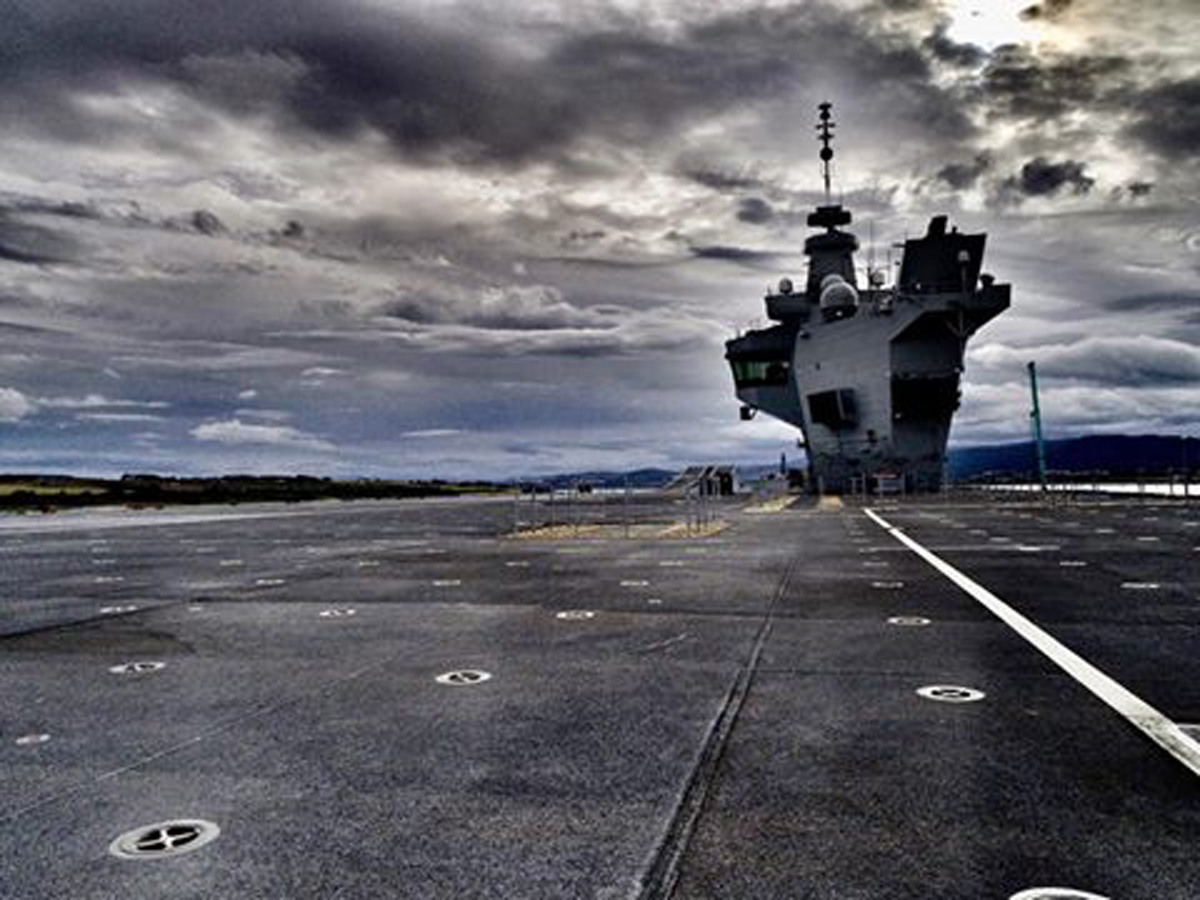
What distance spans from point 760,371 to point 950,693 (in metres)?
71.8

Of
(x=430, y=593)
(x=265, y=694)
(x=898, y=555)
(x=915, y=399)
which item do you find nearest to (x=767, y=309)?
(x=915, y=399)

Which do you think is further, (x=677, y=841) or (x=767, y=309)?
(x=767, y=309)

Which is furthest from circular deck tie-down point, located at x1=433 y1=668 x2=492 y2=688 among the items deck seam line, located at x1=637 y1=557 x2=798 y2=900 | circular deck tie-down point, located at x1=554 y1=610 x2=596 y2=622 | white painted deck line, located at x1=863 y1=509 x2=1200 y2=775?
white painted deck line, located at x1=863 y1=509 x2=1200 y2=775

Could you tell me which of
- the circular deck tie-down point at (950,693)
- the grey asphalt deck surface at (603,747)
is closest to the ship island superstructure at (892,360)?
the grey asphalt deck surface at (603,747)

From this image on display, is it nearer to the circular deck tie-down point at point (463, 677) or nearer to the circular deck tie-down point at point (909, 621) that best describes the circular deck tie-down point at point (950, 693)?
the circular deck tie-down point at point (909, 621)

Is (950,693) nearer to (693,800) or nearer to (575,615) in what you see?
(693,800)

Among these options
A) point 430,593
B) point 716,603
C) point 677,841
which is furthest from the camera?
point 430,593

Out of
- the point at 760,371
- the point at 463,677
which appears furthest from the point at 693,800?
the point at 760,371

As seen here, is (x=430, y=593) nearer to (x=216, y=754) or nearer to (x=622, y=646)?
(x=622, y=646)

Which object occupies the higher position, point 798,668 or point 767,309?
point 767,309

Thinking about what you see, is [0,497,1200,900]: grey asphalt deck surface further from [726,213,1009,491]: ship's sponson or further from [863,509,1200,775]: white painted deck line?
[726,213,1009,491]: ship's sponson

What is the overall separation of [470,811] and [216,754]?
73.3 inches

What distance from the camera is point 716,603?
11062 mm

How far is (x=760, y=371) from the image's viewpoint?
7669 cm
